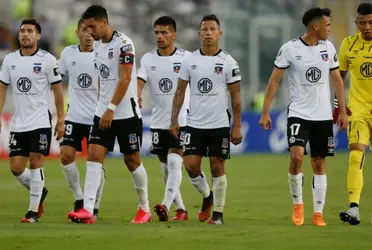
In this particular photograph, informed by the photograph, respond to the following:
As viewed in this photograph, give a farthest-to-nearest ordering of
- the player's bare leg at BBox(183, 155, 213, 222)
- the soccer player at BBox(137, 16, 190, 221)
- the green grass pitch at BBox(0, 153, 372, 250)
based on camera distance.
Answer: the soccer player at BBox(137, 16, 190, 221)
the player's bare leg at BBox(183, 155, 213, 222)
the green grass pitch at BBox(0, 153, 372, 250)

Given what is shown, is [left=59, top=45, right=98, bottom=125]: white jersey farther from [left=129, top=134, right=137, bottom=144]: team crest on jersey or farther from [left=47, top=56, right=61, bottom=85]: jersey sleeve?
[left=129, top=134, right=137, bottom=144]: team crest on jersey

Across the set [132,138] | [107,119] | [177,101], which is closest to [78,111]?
[177,101]

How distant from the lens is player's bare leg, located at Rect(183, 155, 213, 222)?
13773 mm

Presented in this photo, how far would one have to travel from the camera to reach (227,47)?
33750 mm

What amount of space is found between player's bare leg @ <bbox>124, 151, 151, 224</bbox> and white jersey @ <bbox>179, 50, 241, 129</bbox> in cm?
82

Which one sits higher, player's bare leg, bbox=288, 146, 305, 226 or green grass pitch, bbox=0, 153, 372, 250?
player's bare leg, bbox=288, 146, 305, 226

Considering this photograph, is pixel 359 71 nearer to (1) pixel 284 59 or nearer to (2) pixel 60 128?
(1) pixel 284 59

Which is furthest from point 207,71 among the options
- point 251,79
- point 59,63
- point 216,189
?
point 251,79

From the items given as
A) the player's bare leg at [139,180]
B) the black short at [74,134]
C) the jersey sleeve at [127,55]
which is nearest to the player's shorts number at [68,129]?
the black short at [74,134]

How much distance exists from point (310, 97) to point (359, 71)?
0.80 m

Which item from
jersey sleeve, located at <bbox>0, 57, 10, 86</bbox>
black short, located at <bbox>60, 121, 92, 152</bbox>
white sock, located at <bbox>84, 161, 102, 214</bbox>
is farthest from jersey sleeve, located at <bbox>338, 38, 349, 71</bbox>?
jersey sleeve, located at <bbox>0, 57, 10, 86</bbox>

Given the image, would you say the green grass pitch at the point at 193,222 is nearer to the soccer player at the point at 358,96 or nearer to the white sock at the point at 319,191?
the white sock at the point at 319,191

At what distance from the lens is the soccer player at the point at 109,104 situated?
42.7 ft

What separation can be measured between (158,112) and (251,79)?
18817 millimetres
